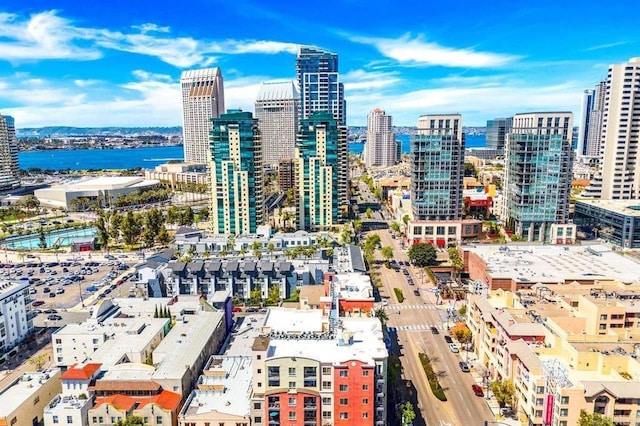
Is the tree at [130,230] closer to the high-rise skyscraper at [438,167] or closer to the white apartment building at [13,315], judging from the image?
the white apartment building at [13,315]

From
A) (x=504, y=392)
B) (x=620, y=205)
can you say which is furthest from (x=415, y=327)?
(x=620, y=205)

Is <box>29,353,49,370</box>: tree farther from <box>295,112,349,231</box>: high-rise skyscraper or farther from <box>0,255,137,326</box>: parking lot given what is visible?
<box>295,112,349,231</box>: high-rise skyscraper

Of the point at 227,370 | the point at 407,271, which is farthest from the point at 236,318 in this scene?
the point at 407,271

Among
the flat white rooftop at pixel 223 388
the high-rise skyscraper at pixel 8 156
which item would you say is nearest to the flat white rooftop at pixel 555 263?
the flat white rooftop at pixel 223 388

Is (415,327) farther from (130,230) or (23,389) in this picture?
(130,230)

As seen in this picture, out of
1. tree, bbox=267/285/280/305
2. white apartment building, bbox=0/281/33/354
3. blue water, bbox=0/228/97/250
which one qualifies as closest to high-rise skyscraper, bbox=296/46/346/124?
blue water, bbox=0/228/97/250

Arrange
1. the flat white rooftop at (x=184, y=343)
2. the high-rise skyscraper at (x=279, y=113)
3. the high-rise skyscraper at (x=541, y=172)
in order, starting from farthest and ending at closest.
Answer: the high-rise skyscraper at (x=279, y=113)
the high-rise skyscraper at (x=541, y=172)
the flat white rooftop at (x=184, y=343)
